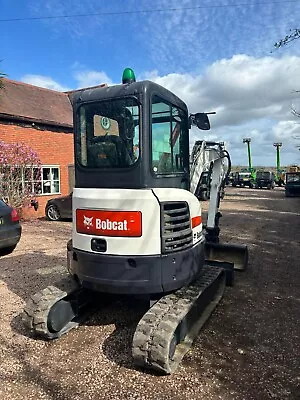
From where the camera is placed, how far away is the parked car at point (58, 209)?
1334 centimetres

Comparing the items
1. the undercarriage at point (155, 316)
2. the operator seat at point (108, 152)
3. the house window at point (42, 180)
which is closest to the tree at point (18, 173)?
the house window at point (42, 180)

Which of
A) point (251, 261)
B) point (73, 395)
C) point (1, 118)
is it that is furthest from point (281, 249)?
point (1, 118)

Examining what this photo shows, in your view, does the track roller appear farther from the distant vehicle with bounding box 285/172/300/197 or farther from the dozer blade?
the distant vehicle with bounding box 285/172/300/197

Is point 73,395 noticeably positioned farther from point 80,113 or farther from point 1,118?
point 1,118

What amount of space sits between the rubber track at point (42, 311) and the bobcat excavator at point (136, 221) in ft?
0.04

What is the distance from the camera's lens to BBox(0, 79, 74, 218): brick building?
14.1 meters

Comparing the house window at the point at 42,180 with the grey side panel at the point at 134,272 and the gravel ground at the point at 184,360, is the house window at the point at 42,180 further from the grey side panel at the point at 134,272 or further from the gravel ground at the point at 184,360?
the grey side panel at the point at 134,272

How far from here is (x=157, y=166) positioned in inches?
148

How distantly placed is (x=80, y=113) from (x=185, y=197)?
1.51 meters

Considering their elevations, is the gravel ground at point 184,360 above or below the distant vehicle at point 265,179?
below

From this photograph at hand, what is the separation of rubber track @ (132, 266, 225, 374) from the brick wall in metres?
11.6

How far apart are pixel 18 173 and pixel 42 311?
418 inches

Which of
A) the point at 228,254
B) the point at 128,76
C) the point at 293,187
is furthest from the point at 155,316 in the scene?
the point at 293,187

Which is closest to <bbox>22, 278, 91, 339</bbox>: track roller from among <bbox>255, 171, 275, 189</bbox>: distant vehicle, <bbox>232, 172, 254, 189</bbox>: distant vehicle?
<bbox>255, 171, 275, 189</bbox>: distant vehicle
